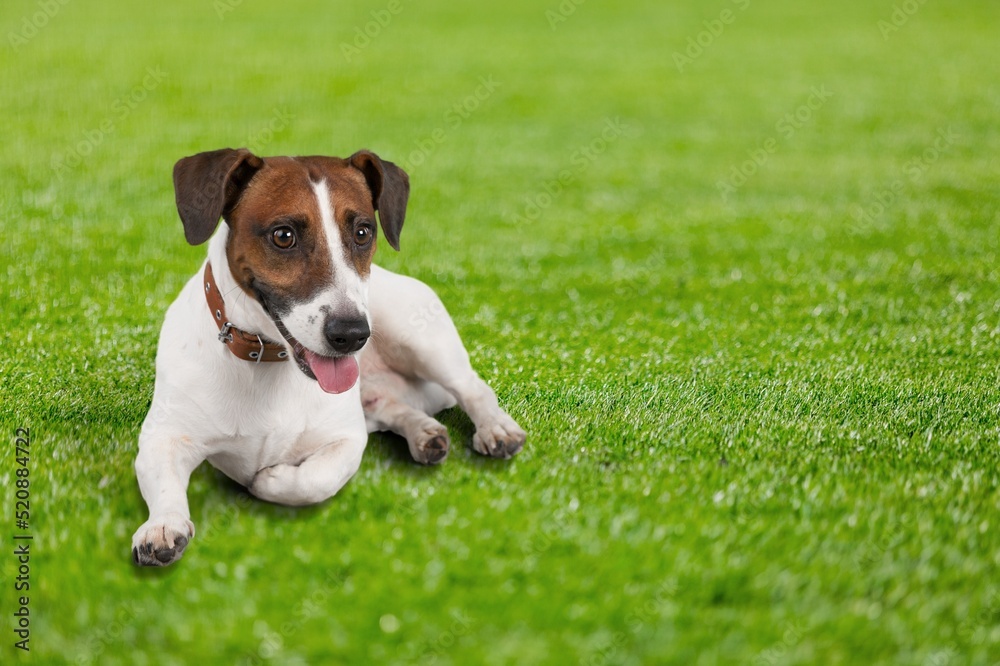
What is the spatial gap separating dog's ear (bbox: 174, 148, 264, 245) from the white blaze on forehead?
393 millimetres

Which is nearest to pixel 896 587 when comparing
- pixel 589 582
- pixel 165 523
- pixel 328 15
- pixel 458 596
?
pixel 589 582

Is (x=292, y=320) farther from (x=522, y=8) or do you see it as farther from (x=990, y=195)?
(x=522, y=8)

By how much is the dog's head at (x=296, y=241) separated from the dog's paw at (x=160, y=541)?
2.74 feet

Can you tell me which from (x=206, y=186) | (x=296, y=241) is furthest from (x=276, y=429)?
(x=206, y=186)

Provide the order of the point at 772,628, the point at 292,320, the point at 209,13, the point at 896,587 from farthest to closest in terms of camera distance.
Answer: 1. the point at 209,13
2. the point at 292,320
3. the point at 896,587
4. the point at 772,628

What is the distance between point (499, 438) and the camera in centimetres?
505

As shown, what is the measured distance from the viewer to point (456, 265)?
9.34m

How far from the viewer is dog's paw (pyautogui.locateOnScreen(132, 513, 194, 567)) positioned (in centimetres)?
390

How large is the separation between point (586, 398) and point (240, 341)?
2.29m

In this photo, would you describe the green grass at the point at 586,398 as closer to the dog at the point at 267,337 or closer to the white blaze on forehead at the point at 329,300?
the dog at the point at 267,337

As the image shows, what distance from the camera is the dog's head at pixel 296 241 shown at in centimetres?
421

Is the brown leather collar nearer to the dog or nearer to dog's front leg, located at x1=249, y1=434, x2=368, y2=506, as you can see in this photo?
the dog

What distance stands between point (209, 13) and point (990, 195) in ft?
71.4

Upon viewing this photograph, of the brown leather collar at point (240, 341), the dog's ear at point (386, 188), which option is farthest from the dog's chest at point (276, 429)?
the dog's ear at point (386, 188)
